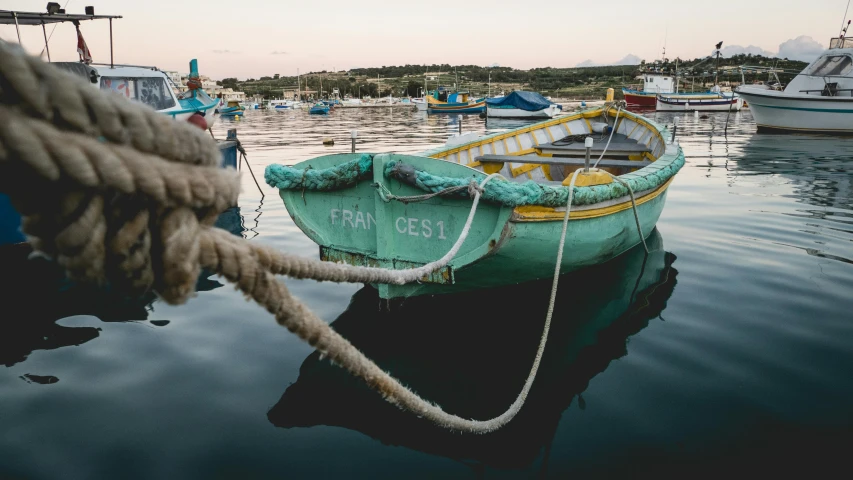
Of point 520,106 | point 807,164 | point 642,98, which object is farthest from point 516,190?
point 642,98

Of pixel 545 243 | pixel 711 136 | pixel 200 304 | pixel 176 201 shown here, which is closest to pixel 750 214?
pixel 545 243

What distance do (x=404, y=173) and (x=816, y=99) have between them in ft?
76.1

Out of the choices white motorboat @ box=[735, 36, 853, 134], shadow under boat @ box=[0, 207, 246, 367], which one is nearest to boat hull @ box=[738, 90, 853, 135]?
white motorboat @ box=[735, 36, 853, 134]

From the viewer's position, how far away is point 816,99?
68.4 ft

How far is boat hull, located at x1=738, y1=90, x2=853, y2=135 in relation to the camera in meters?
20.7

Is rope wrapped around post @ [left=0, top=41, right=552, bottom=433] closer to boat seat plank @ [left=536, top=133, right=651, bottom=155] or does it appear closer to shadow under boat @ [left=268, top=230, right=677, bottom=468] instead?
shadow under boat @ [left=268, top=230, right=677, bottom=468]

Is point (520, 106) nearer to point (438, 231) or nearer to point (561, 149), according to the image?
point (561, 149)

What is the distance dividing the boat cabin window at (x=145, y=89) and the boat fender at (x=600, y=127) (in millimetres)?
9625

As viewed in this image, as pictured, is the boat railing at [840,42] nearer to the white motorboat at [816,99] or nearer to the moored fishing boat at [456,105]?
the white motorboat at [816,99]

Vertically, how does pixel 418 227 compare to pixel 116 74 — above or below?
below

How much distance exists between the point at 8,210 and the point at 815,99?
84.5 ft

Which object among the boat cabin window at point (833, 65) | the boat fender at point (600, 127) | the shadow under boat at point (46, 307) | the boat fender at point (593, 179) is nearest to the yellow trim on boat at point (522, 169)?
the boat fender at point (593, 179)

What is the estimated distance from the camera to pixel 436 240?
464 centimetres

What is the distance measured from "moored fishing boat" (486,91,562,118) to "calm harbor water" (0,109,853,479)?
31.9 meters
